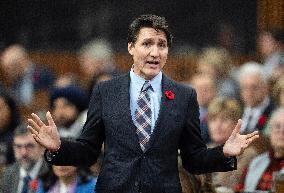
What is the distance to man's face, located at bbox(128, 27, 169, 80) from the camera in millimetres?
3844

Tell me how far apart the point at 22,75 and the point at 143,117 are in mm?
4070

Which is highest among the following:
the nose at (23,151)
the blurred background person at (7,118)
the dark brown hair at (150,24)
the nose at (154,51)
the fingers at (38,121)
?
the dark brown hair at (150,24)

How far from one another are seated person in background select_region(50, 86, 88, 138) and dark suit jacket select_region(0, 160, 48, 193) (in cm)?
70

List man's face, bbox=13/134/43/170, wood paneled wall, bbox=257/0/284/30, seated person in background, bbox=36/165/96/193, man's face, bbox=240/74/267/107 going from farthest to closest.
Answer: wood paneled wall, bbox=257/0/284/30, man's face, bbox=240/74/267/107, man's face, bbox=13/134/43/170, seated person in background, bbox=36/165/96/193

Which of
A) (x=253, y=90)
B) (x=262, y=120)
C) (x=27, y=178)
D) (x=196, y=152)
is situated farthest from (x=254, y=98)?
(x=196, y=152)

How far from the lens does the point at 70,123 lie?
6207 mm

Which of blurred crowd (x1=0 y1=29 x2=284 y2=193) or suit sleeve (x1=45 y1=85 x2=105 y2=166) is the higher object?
suit sleeve (x1=45 y1=85 x2=105 y2=166)

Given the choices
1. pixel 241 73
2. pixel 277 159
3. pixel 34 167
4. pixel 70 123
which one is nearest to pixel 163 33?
pixel 277 159

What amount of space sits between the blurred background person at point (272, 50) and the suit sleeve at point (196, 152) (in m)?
3.21

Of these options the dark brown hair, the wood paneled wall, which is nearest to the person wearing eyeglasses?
the dark brown hair

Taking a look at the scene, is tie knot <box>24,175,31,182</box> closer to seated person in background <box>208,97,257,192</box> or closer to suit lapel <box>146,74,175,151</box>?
seated person in background <box>208,97,257,192</box>

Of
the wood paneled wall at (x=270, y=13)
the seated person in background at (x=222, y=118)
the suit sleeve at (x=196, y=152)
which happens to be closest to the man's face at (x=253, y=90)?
the seated person in background at (x=222, y=118)

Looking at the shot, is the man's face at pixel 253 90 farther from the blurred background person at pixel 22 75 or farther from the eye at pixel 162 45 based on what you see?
the eye at pixel 162 45

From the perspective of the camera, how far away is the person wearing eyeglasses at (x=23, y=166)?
541 centimetres
